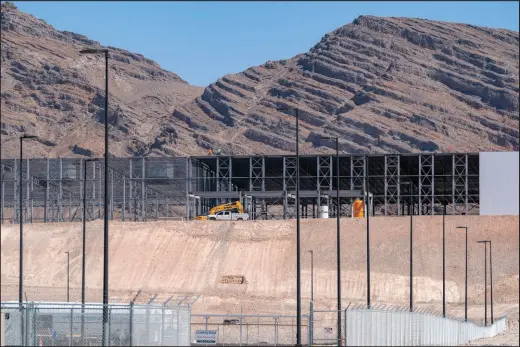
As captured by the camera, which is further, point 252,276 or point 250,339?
point 252,276

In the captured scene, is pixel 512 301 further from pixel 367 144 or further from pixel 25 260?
pixel 367 144

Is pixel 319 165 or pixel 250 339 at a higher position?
pixel 319 165

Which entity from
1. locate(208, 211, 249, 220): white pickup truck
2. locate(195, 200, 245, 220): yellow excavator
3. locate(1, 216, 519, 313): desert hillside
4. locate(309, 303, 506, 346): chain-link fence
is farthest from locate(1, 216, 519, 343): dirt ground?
locate(309, 303, 506, 346): chain-link fence

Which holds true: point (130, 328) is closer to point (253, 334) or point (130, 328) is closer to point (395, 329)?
point (395, 329)

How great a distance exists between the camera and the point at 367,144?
644 feet

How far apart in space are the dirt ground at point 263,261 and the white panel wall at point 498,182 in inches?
143

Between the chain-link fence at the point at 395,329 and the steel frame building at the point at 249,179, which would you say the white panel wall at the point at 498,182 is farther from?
the chain-link fence at the point at 395,329

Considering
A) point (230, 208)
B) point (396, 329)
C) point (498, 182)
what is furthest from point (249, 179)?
point (396, 329)

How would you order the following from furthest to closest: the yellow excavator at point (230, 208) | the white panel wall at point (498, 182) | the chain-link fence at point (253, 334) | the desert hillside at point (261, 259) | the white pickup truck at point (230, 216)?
the yellow excavator at point (230, 208) → the white pickup truck at point (230, 216) → the white panel wall at point (498, 182) → the desert hillside at point (261, 259) → the chain-link fence at point (253, 334)

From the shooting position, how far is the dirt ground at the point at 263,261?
80.8 m

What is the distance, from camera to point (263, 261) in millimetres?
90500

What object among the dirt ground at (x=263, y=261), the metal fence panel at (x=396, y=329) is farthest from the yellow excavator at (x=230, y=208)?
the metal fence panel at (x=396, y=329)

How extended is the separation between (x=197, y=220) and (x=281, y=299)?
24.8 metres

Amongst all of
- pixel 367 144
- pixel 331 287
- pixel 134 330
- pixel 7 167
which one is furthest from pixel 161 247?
pixel 367 144
